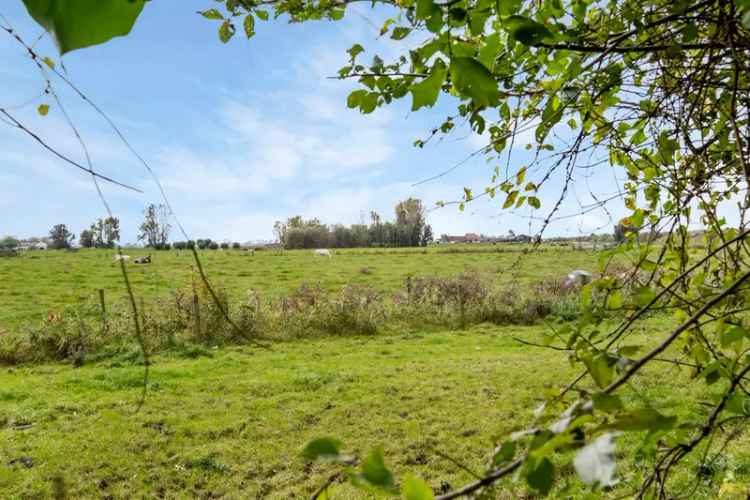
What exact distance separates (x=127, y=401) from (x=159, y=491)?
2976 mm

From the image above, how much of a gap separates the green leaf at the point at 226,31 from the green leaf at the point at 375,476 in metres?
1.85

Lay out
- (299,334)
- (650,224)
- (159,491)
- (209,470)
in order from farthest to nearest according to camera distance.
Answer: (299,334) < (209,470) < (159,491) < (650,224)

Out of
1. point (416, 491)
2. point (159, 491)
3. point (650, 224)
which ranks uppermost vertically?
point (650, 224)

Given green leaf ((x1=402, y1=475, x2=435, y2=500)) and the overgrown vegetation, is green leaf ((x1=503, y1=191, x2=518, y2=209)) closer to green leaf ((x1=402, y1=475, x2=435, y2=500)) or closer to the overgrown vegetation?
green leaf ((x1=402, y1=475, x2=435, y2=500))

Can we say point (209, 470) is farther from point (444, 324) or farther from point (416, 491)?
point (444, 324)

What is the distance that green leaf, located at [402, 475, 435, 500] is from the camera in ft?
1.84

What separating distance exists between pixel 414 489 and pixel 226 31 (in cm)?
192

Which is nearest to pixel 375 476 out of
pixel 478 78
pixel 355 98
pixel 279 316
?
pixel 478 78

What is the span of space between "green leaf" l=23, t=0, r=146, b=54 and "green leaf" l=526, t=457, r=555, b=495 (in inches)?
27.0

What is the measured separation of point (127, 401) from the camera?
7.06 m

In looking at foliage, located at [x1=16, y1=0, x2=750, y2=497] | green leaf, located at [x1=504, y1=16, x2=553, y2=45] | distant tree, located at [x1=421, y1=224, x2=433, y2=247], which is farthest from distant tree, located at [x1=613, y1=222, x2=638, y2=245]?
distant tree, located at [x1=421, y1=224, x2=433, y2=247]

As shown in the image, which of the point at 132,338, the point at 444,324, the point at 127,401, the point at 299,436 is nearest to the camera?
the point at 299,436

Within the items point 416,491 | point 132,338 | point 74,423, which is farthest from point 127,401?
point 416,491

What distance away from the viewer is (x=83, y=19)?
0.43 meters
